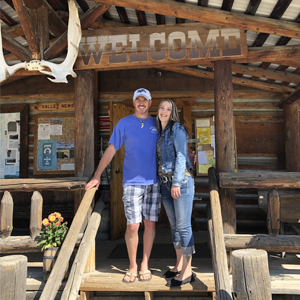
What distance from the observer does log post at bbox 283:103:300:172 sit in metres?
6.05

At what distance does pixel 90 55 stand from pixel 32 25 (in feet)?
2.83

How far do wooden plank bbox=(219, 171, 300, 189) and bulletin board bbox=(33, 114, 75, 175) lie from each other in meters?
3.79

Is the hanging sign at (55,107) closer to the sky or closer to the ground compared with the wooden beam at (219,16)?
closer to the ground

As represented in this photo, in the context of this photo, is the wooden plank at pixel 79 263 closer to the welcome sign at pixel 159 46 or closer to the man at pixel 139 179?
the man at pixel 139 179

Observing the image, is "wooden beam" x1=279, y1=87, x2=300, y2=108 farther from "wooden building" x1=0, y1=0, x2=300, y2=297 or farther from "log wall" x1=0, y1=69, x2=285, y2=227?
"log wall" x1=0, y1=69, x2=285, y2=227

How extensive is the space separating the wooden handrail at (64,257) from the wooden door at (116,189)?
2086 mm

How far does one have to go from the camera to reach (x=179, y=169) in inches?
123

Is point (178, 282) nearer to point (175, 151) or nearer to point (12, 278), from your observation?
point (175, 151)

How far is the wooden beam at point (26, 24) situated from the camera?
379cm

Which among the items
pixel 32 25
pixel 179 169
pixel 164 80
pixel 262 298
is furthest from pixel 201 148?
pixel 262 298

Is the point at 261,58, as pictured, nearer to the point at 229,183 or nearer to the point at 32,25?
the point at 229,183

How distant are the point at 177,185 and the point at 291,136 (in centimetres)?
408

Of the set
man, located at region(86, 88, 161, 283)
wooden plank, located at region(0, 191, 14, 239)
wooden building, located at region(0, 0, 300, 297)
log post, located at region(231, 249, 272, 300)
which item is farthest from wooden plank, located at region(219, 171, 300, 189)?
wooden plank, located at region(0, 191, 14, 239)

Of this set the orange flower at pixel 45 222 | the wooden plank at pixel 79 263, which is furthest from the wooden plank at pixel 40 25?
the wooden plank at pixel 79 263
